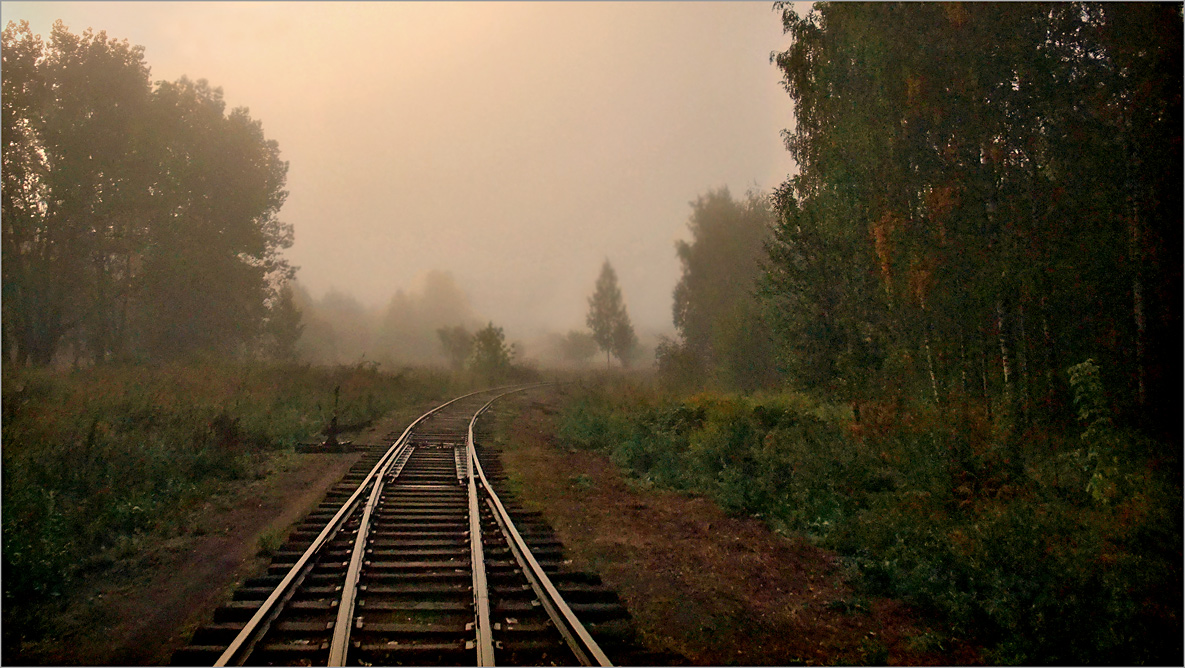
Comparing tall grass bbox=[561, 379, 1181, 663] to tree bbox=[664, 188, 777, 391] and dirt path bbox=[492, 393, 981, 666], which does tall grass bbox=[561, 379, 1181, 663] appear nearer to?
dirt path bbox=[492, 393, 981, 666]

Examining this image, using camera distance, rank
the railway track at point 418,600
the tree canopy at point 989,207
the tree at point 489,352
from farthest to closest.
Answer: the tree at point 489,352
the tree canopy at point 989,207
the railway track at point 418,600

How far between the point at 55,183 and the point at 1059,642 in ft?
88.5

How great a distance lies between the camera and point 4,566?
203 inches

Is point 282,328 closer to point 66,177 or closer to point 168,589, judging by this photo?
point 66,177

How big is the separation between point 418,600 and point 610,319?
5452 centimetres

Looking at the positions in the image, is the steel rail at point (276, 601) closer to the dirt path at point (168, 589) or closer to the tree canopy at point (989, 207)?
the dirt path at point (168, 589)

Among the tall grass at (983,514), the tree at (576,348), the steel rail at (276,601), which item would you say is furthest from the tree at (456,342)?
the steel rail at (276,601)

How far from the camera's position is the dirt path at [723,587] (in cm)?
440

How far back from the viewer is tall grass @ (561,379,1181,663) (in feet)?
14.6

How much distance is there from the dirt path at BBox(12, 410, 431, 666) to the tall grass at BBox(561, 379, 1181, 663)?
240 inches

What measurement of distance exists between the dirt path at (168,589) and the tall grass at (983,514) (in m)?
6.11

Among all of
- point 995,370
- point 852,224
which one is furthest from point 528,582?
point 852,224

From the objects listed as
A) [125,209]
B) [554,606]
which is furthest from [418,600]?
[125,209]

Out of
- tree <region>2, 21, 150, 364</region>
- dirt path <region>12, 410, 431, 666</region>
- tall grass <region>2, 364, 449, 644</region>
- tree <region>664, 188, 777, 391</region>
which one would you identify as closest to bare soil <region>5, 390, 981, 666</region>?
dirt path <region>12, 410, 431, 666</region>
